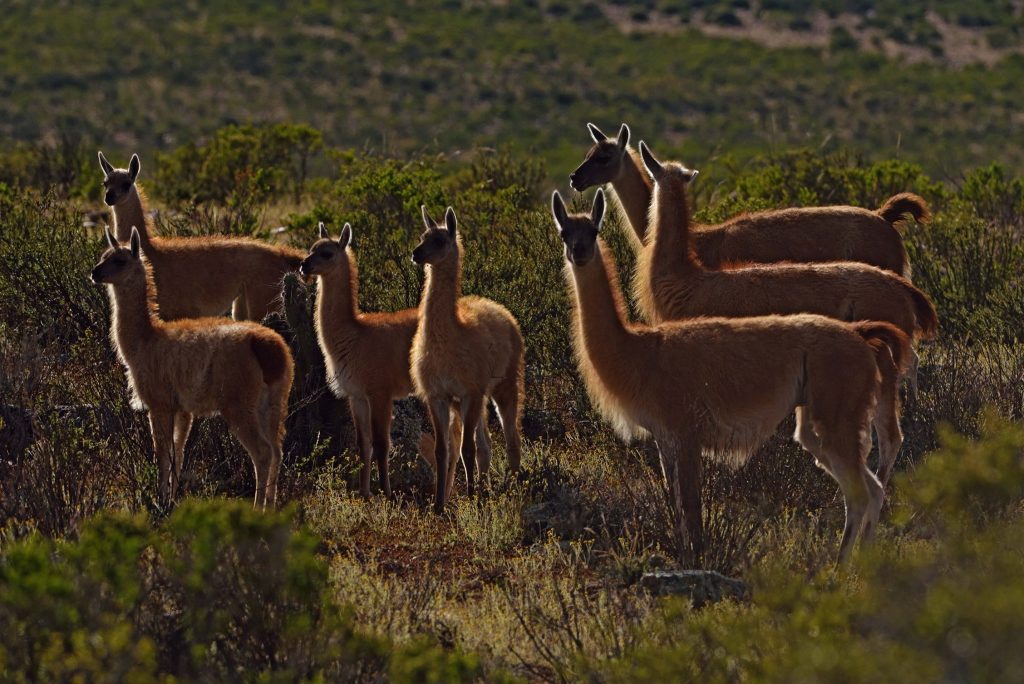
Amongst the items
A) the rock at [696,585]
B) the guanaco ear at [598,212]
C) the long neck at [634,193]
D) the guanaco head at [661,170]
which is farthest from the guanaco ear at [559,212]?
the long neck at [634,193]

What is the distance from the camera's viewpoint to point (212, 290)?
11.0m

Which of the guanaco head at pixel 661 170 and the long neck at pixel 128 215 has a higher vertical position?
the guanaco head at pixel 661 170

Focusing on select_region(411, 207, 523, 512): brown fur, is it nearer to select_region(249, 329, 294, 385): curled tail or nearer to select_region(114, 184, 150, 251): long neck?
select_region(249, 329, 294, 385): curled tail

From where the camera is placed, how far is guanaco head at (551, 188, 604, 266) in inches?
309

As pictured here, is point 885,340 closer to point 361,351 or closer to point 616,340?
point 616,340

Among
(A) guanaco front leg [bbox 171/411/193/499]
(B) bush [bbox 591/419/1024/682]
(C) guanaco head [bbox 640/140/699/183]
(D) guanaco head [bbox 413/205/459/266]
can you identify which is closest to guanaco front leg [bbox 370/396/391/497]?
(D) guanaco head [bbox 413/205/459/266]

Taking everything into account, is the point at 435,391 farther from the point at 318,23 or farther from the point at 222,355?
the point at 318,23


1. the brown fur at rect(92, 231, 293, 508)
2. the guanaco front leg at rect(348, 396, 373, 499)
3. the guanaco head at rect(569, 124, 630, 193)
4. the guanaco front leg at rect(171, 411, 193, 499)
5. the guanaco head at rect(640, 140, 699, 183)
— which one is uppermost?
the guanaco head at rect(640, 140, 699, 183)

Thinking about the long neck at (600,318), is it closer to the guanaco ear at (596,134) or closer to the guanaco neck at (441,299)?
the guanaco neck at (441,299)

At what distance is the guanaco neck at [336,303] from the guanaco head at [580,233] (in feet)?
5.90

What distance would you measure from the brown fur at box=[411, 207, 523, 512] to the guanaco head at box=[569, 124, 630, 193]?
163cm

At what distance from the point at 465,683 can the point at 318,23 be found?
145 ft

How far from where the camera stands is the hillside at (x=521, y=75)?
37.1 meters

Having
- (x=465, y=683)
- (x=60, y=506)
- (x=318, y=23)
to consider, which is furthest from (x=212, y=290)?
(x=318, y=23)
